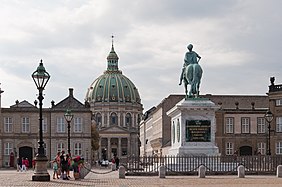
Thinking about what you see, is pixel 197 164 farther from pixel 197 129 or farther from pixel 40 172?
pixel 40 172

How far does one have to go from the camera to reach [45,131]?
90750mm

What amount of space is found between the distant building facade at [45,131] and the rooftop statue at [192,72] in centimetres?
4503

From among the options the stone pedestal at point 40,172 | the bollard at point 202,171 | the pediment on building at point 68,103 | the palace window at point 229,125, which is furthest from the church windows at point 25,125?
the stone pedestal at point 40,172

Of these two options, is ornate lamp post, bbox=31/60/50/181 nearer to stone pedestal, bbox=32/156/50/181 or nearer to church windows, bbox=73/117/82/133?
stone pedestal, bbox=32/156/50/181

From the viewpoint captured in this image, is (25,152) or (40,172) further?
(25,152)

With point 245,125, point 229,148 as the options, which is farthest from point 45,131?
point 245,125

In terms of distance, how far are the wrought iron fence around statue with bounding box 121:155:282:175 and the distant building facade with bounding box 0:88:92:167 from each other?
136ft

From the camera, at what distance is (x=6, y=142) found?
89.4 metres

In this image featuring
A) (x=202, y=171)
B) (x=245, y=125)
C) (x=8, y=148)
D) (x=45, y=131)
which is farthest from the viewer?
(x=245, y=125)

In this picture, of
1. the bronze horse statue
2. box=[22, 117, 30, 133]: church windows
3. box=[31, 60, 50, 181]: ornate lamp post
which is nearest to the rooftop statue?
the bronze horse statue

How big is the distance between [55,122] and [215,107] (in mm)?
49182

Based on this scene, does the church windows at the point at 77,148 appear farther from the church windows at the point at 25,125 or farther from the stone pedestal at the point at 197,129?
the stone pedestal at the point at 197,129

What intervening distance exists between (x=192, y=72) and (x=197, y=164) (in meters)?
5.99

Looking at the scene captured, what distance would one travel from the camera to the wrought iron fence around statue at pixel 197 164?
140 ft
